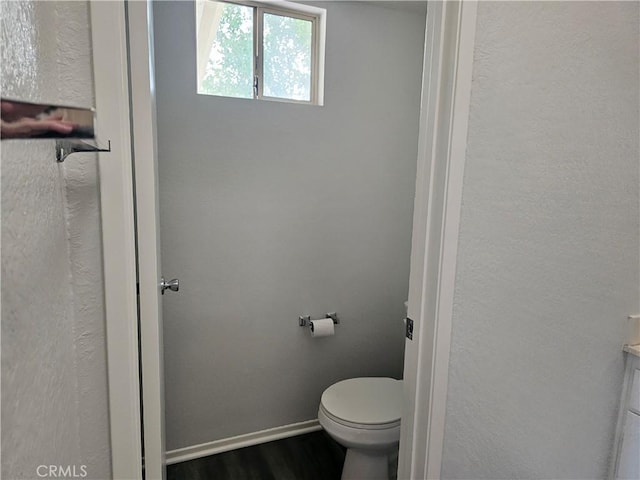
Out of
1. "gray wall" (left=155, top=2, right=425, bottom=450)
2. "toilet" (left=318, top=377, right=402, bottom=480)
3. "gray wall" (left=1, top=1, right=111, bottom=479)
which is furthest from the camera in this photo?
"gray wall" (left=155, top=2, right=425, bottom=450)

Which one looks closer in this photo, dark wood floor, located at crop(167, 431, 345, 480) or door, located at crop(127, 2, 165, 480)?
door, located at crop(127, 2, 165, 480)

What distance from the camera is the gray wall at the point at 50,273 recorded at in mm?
376

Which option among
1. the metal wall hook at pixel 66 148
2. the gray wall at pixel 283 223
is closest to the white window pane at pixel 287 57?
the gray wall at pixel 283 223

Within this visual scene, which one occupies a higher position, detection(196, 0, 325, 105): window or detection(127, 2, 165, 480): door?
detection(196, 0, 325, 105): window

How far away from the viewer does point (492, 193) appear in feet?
3.30

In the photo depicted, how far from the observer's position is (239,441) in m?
1.98

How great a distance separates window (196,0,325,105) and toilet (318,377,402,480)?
1396 millimetres

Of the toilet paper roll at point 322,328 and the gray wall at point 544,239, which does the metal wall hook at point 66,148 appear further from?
the toilet paper roll at point 322,328

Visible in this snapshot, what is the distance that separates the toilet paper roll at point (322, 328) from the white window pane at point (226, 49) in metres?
1.16

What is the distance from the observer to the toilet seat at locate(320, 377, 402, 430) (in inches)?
60.4

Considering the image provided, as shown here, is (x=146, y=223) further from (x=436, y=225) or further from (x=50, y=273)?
(x=436, y=225)

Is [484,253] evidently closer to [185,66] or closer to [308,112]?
[308,112]

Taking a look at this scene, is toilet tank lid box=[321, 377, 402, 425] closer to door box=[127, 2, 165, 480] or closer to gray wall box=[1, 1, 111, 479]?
door box=[127, 2, 165, 480]

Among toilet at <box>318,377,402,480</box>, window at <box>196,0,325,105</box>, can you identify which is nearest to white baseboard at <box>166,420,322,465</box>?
toilet at <box>318,377,402,480</box>
